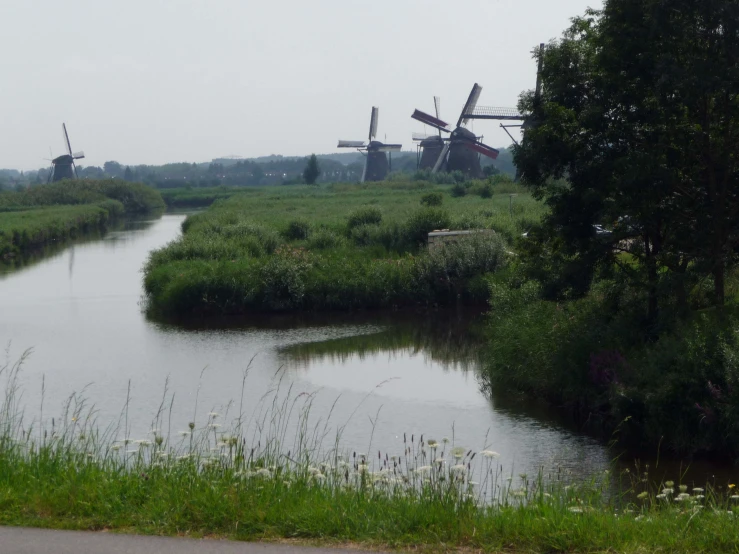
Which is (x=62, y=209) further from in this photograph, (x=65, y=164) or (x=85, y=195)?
(x=65, y=164)

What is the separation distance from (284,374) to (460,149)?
6736 cm

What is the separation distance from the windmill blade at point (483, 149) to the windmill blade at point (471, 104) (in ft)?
7.57

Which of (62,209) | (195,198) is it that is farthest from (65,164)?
(62,209)

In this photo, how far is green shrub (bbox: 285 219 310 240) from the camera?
36.9 metres

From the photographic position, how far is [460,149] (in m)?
82.6

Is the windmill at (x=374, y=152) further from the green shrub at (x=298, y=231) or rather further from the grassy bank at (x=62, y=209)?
the green shrub at (x=298, y=231)

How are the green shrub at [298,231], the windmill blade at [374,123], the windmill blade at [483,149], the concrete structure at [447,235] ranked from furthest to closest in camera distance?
the windmill blade at [374,123]
the windmill blade at [483,149]
the green shrub at [298,231]
the concrete structure at [447,235]

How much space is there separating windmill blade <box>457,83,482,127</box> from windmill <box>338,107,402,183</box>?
74.0 feet

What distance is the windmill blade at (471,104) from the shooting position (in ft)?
240

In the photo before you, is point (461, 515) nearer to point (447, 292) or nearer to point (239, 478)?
point (239, 478)

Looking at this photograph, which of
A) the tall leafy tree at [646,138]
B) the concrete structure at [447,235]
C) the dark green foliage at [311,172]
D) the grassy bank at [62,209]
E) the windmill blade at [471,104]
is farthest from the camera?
the dark green foliage at [311,172]

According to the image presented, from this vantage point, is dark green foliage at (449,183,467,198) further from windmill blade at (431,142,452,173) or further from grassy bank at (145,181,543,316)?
grassy bank at (145,181,543,316)

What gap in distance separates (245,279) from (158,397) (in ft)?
37.3

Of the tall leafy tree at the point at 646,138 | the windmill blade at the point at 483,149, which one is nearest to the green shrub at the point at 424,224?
the tall leafy tree at the point at 646,138
